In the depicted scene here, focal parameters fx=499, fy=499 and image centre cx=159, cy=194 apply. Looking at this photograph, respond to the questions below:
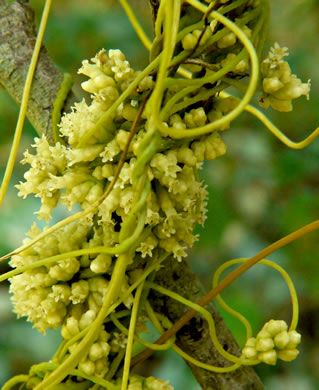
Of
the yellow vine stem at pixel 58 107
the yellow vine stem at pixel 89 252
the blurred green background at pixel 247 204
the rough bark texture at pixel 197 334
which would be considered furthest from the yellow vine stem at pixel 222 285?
the blurred green background at pixel 247 204

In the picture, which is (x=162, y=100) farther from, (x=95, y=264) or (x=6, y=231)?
(x=6, y=231)

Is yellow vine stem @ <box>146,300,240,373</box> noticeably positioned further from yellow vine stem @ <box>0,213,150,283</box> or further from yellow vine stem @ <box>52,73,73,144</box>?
yellow vine stem @ <box>52,73,73,144</box>

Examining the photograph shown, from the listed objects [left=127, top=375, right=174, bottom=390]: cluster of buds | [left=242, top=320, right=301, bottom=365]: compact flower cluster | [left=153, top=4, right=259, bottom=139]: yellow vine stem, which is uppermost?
[left=153, top=4, right=259, bottom=139]: yellow vine stem

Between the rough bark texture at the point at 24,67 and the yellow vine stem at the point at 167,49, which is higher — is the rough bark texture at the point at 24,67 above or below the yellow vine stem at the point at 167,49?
above

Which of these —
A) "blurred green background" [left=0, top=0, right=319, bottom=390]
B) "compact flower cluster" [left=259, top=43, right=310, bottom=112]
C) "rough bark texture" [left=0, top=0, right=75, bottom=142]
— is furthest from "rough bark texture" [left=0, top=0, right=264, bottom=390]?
"blurred green background" [left=0, top=0, right=319, bottom=390]

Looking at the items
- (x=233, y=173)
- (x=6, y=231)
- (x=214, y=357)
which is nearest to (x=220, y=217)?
(x=233, y=173)

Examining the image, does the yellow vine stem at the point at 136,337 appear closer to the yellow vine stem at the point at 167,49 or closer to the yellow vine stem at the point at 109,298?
the yellow vine stem at the point at 109,298

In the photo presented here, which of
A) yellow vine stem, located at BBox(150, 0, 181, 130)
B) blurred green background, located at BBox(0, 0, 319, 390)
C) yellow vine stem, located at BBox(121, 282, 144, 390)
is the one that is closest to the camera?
yellow vine stem, located at BBox(150, 0, 181, 130)
